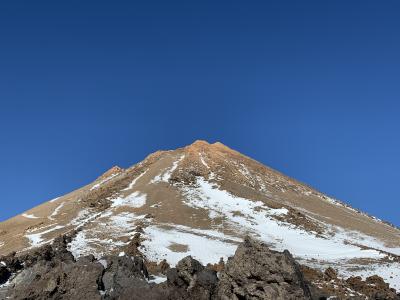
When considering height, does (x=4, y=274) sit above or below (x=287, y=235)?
below

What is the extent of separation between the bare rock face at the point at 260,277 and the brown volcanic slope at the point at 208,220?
74.0ft

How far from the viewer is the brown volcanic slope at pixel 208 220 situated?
53.5 m

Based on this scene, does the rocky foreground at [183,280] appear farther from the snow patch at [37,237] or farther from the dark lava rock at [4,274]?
the snow patch at [37,237]

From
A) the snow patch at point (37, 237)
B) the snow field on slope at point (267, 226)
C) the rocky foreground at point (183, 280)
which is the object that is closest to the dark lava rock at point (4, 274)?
the rocky foreground at point (183, 280)

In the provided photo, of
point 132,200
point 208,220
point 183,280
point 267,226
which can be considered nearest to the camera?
point 183,280

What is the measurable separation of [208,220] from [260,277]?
1981 inches

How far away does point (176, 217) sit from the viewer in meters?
71.4

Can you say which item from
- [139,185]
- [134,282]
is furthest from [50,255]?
[139,185]

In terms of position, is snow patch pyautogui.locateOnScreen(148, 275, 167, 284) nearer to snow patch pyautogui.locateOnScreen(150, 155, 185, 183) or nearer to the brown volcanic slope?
the brown volcanic slope

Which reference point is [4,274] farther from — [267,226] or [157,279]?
[267,226]

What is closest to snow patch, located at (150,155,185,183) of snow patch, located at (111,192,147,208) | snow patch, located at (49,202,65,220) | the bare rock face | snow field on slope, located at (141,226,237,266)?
snow patch, located at (111,192,147,208)

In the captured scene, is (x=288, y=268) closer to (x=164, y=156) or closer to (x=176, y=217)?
(x=176, y=217)

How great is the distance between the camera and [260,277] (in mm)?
20719

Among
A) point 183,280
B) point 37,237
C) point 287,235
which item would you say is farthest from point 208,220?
point 183,280
